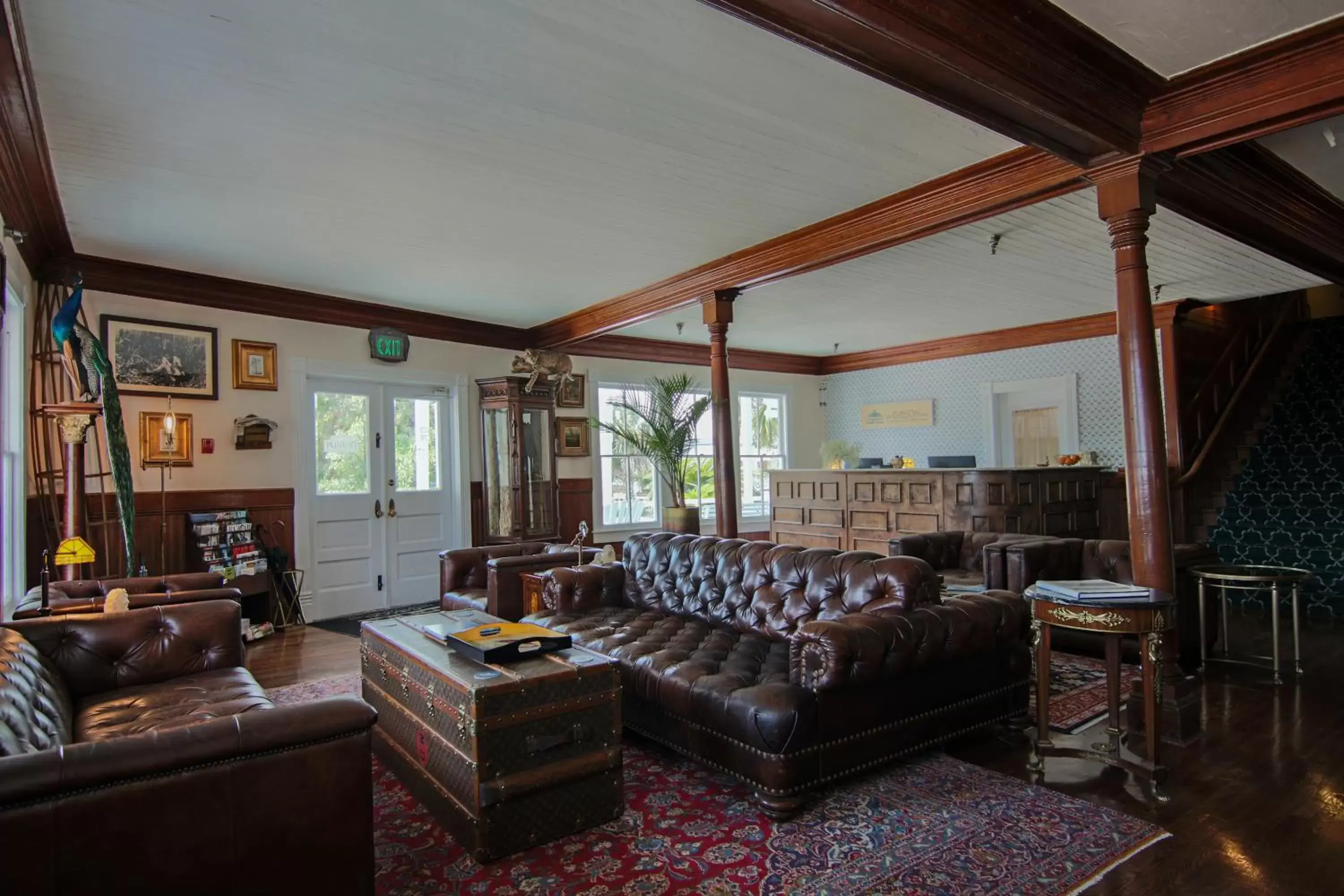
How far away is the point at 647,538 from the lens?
16.0ft

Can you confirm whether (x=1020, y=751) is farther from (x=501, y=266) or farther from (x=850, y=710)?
(x=501, y=266)

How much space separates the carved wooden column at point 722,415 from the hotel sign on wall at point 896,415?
4.66 metres

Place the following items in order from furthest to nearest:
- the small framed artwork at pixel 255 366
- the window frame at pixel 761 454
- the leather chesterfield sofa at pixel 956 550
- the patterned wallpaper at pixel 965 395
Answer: the window frame at pixel 761 454
the patterned wallpaper at pixel 965 395
the small framed artwork at pixel 255 366
the leather chesterfield sofa at pixel 956 550

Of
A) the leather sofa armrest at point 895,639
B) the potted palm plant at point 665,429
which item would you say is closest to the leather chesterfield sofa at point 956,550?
the leather sofa armrest at point 895,639

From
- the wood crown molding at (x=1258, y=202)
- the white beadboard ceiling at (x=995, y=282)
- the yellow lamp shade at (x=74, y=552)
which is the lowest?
the yellow lamp shade at (x=74, y=552)

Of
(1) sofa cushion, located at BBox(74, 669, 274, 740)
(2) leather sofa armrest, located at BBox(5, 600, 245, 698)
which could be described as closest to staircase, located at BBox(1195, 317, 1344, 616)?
(1) sofa cushion, located at BBox(74, 669, 274, 740)

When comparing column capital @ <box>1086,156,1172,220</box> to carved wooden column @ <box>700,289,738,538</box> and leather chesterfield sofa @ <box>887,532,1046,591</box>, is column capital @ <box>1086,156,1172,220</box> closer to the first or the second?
leather chesterfield sofa @ <box>887,532,1046,591</box>

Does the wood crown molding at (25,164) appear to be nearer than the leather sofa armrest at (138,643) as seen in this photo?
Yes

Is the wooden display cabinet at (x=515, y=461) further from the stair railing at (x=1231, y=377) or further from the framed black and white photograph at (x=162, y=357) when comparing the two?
the stair railing at (x=1231, y=377)

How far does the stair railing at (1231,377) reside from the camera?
7516 millimetres

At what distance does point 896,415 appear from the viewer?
10.2m

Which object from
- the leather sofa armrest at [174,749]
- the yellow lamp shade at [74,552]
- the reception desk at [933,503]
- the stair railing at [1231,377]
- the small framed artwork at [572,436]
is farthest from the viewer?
the small framed artwork at [572,436]

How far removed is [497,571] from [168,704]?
95.1 inches

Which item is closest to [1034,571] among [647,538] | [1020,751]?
[1020,751]
